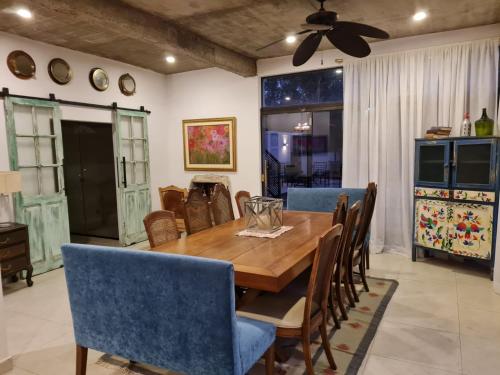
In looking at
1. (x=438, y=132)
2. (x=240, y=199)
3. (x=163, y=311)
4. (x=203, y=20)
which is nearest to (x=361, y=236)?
(x=240, y=199)

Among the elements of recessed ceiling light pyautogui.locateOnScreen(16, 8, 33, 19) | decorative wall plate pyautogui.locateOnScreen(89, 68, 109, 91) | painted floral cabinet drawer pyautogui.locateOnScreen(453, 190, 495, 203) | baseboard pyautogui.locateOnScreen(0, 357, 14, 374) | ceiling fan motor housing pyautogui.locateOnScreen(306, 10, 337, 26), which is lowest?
baseboard pyautogui.locateOnScreen(0, 357, 14, 374)

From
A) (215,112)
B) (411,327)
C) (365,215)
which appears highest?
(215,112)

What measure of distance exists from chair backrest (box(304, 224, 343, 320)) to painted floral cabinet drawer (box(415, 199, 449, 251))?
8.53 ft

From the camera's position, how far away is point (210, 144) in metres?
6.12

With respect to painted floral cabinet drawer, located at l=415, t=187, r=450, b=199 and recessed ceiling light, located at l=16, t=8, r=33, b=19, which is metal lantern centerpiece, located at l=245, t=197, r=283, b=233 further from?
recessed ceiling light, located at l=16, t=8, r=33, b=19

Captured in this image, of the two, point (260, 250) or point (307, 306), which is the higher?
point (260, 250)

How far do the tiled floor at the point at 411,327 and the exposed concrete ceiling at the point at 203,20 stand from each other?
8.59ft

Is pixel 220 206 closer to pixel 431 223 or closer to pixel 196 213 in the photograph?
pixel 196 213

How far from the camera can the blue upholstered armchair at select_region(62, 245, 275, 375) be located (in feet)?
4.94

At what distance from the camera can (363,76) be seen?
483 cm

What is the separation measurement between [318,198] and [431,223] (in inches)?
53.5

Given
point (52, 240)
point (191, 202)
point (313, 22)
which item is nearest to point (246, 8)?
point (313, 22)

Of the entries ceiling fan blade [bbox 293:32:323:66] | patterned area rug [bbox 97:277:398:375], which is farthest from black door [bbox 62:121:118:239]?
patterned area rug [bbox 97:277:398:375]

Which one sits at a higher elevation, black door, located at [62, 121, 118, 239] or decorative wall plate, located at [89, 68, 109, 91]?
decorative wall plate, located at [89, 68, 109, 91]
